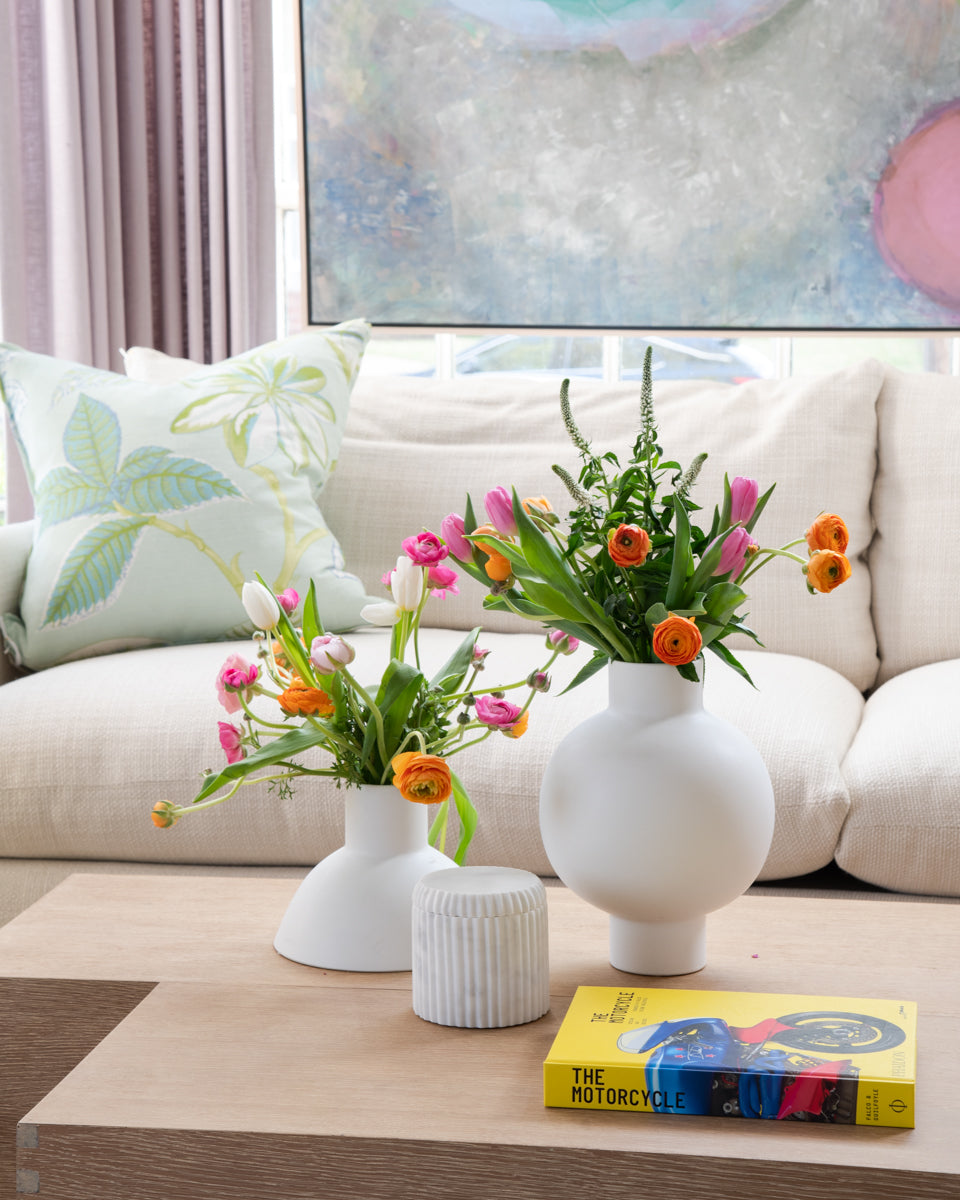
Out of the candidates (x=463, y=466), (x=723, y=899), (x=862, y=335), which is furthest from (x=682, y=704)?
(x=862, y=335)

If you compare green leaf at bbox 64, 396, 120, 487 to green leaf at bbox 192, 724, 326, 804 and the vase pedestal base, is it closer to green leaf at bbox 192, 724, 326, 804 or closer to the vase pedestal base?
green leaf at bbox 192, 724, 326, 804

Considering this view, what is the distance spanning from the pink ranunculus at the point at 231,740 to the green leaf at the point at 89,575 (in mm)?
867

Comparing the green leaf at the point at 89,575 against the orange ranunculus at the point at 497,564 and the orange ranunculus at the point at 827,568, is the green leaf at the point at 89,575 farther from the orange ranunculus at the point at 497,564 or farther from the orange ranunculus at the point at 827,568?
the orange ranunculus at the point at 827,568

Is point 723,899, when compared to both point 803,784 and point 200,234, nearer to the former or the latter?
point 803,784

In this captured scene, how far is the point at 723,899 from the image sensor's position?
2.73 ft

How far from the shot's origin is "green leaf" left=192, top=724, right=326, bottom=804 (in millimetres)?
872

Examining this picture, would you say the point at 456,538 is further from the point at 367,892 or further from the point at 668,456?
the point at 668,456

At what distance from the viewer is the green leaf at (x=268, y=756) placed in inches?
34.3

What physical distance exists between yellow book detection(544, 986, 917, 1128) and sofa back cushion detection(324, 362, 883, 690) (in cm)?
115

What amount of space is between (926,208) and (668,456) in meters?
1.25

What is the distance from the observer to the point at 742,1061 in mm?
691

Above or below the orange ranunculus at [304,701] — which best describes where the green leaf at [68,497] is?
above

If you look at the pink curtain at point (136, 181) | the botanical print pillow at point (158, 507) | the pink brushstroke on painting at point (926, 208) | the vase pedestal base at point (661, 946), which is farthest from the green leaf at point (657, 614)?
the pink brushstroke on painting at point (926, 208)

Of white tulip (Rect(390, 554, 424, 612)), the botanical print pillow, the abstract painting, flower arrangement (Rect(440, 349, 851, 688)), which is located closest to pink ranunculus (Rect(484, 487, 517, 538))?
flower arrangement (Rect(440, 349, 851, 688))
